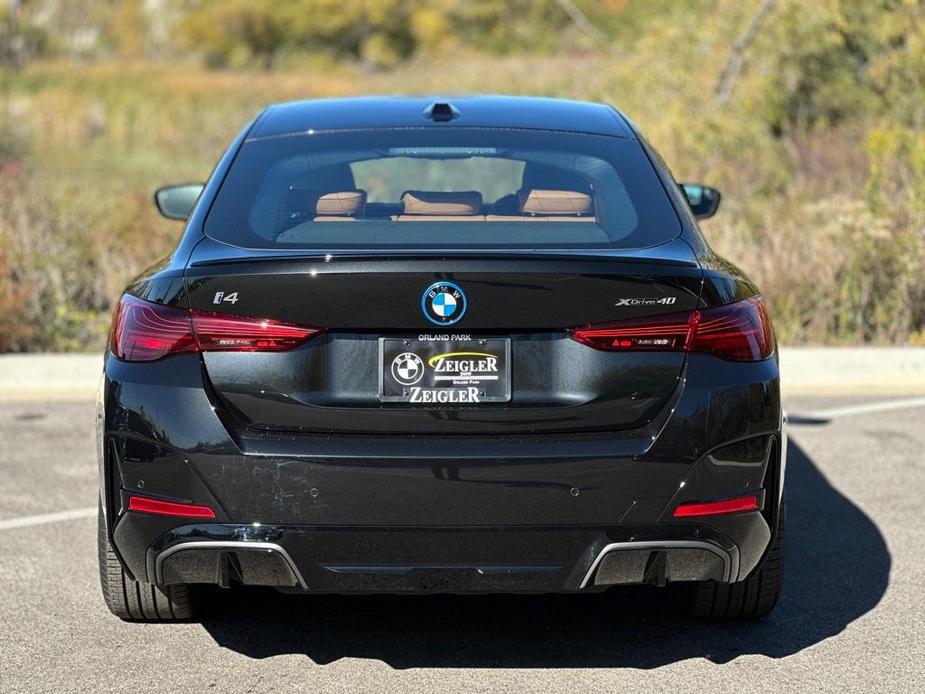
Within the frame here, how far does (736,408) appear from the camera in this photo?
3.87 m

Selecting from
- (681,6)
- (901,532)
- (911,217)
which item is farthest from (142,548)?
(681,6)

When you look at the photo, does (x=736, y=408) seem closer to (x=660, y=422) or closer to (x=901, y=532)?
(x=660, y=422)

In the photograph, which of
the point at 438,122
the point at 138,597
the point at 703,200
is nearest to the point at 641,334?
the point at 438,122

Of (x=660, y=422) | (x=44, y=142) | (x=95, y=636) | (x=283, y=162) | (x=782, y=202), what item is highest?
(x=283, y=162)

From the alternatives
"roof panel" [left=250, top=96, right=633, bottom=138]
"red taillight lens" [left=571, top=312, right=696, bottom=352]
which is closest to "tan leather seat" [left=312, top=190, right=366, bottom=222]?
"roof panel" [left=250, top=96, right=633, bottom=138]

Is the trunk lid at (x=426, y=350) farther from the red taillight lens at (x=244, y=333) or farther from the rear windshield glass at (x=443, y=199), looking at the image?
the rear windshield glass at (x=443, y=199)

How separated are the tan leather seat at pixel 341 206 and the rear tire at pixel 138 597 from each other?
116cm

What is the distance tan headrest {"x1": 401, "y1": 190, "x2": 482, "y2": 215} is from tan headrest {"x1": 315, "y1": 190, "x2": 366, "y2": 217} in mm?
140

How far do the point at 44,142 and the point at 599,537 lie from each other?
3203cm

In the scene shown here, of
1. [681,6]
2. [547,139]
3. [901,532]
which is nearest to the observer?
[547,139]

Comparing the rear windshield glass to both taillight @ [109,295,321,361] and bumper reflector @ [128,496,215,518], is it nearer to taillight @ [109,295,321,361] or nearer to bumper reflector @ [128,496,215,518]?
taillight @ [109,295,321,361]

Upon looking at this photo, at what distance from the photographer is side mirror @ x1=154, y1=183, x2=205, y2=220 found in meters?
5.68

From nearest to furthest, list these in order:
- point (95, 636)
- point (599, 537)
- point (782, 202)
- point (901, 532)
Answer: point (599, 537) < point (95, 636) < point (901, 532) < point (782, 202)

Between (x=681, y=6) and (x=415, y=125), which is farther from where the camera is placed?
(x=681, y=6)
